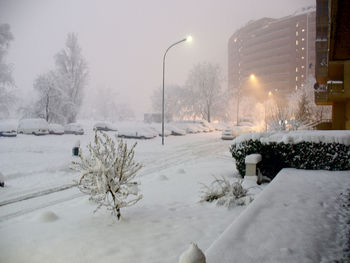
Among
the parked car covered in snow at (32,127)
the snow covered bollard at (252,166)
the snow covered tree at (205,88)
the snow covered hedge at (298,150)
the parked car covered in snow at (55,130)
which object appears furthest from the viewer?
the snow covered tree at (205,88)

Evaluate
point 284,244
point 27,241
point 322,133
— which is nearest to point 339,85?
point 322,133

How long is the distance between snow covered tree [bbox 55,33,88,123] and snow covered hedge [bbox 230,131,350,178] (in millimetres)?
32391

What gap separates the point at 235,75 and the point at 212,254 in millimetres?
133422

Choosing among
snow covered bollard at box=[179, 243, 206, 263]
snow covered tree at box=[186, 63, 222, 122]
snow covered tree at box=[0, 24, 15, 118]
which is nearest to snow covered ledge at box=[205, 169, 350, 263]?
snow covered bollard at box=[179, 243, 206, 263]

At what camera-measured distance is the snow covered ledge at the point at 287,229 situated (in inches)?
97.0

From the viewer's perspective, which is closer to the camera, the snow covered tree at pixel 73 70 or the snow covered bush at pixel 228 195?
the snow covered bush at pixel 228 195

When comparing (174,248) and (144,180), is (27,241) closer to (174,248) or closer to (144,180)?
(174,248)

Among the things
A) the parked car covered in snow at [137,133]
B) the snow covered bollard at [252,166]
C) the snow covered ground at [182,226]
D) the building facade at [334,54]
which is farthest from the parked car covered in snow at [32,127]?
the building facade at [334,54]

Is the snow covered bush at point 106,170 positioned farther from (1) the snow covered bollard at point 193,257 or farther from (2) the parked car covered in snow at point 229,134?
(2) the parked car covered in snow at point 229,134

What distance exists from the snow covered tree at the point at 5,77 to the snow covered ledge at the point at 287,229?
105ft

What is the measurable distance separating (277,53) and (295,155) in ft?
348

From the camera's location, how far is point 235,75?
12812cm

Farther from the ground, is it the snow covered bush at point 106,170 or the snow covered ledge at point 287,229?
the snow covered bush at point 106,170

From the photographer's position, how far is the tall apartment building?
90312 mm
